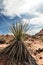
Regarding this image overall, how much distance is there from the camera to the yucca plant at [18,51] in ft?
32.9

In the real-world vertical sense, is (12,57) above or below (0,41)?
below

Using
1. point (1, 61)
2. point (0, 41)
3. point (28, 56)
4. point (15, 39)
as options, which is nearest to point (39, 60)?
point (28, 56)

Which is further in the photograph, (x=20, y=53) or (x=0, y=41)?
(x=0, y=41)

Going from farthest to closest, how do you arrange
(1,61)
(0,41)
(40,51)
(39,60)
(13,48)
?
1. (0,41)
2. (40,51)
3. (39,60)
4. (13,48)
5. (1,61)

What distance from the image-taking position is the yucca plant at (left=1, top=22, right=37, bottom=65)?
1003 cm

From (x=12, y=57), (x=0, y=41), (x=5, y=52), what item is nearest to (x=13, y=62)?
(x=12, y=57)

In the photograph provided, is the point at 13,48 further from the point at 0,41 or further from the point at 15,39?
the point at 0,41

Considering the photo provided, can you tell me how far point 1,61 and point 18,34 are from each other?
1881 millimetres

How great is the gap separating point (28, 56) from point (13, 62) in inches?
42.4

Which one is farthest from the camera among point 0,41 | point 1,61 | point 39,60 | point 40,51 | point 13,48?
point 0,41

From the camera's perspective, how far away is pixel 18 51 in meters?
10.3

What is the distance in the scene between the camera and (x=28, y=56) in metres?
10.5

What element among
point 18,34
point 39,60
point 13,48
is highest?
point 18,34

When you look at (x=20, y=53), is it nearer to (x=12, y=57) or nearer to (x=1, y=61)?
(x=12, y=57)
